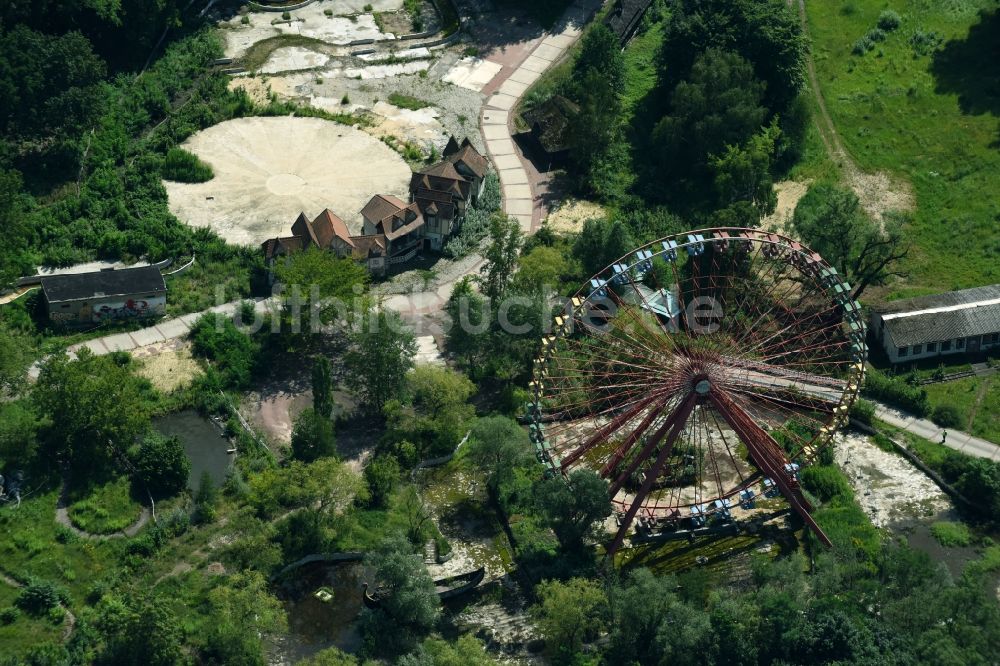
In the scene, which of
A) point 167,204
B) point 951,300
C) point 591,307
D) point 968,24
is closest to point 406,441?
point 591,307

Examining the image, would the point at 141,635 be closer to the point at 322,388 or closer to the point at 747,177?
the point at 322,388

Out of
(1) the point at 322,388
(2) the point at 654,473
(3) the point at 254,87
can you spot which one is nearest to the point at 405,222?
(1) the point at 322,388

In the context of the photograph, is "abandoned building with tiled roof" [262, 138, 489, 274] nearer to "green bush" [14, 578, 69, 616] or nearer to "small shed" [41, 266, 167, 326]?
"small shed" [41, 266, 167, 326]

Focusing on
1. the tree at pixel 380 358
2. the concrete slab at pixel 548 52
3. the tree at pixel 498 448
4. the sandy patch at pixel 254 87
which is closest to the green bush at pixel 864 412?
the tree at pixel 498 448

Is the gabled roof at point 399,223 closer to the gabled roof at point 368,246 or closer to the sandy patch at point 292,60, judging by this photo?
the gabled roof at point 368,246

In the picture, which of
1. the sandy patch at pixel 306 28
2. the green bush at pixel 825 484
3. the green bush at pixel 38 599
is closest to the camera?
the green bush at pixel 38 599

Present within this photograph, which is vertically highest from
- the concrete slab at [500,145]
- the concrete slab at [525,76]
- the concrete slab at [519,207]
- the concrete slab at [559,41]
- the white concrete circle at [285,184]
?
the concrete slab at [559,41]
